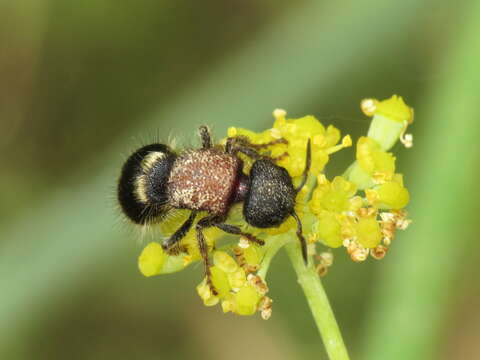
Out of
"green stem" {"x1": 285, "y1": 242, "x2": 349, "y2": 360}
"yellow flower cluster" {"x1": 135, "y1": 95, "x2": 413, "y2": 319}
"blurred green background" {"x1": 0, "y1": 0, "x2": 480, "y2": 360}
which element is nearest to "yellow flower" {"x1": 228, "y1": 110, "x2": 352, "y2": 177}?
"yellow flower cluster" {"x1": 135, "y1": 95, "x2": 413, "y2": 319}

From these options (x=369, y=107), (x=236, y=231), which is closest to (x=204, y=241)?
(x=236, y=231)

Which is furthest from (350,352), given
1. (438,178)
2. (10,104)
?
(10,104)

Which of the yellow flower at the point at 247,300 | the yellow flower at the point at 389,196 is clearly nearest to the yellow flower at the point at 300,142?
the yellow flower at the point at 389,196

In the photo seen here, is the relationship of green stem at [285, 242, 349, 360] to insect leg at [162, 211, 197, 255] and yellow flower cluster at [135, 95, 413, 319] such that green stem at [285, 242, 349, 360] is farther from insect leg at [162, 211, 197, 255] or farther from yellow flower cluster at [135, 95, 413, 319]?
insect leg at [162, 211, 197, 255]

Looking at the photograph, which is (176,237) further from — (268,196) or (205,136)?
(205,136)

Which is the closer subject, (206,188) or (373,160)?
(373,160)

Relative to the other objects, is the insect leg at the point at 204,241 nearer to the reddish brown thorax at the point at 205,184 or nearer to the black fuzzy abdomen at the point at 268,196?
the reddish brown thorax at the point at 205,184
